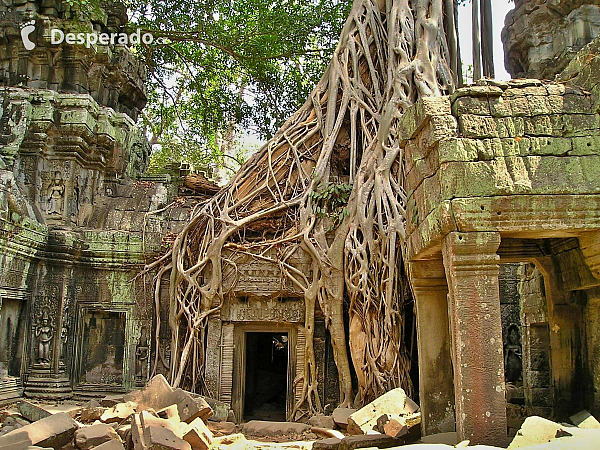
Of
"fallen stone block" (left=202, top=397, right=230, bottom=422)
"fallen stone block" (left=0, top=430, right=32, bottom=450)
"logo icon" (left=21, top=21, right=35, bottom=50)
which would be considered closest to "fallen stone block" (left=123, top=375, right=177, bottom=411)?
"fallen stone block" (left=202, top=397, right=230, bottom=422)

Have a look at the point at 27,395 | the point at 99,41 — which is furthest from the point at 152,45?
the point at 27,395

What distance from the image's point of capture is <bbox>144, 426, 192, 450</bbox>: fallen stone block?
4.30m

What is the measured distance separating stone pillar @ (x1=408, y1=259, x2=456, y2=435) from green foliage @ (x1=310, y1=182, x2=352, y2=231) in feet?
10.4

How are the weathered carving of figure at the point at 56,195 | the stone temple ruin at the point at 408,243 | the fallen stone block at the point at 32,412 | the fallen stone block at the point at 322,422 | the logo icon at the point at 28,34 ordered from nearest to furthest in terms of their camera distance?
the stone temple ruin at the point at 408,243 < the fallen stone block at the point at 32,412 < the fallen stone block at the point at 322,422 < the weathered carving of figure at the point at 56,195 < the logo icon at the point at 28,34

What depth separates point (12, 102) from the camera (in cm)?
888

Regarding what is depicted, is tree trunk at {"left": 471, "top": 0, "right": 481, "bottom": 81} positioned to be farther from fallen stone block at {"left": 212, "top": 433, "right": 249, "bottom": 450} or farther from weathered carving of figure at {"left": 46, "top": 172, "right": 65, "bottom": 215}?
weathered carving of figure at {"left": 46, "top": 172, "right": 65, "bottom": 215}

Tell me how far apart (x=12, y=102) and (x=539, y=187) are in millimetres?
8157

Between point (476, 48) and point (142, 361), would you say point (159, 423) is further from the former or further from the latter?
point (476, 48)

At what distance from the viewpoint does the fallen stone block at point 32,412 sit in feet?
18.7

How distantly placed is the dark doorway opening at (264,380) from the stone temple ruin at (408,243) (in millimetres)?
41

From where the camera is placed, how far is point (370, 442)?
4602 mm

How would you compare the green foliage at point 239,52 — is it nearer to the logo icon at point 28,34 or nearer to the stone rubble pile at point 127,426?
the logo icon at point 28,34

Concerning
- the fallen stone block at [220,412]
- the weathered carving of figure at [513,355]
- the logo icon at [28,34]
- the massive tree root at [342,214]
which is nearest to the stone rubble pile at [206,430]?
the fallen stone block at [220,412]

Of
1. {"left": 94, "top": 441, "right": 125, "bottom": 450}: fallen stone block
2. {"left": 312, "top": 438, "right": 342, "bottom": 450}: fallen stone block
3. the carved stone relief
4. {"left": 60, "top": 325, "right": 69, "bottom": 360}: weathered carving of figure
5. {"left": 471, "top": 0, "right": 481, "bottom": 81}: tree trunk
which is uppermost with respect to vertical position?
{"left": 471, "top": 0, "right": 481, "bottom": 81}: tree trunk
